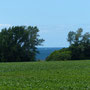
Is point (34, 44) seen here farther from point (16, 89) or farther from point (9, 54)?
point (16, 89)

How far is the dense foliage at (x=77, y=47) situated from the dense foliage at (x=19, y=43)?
19.2ft

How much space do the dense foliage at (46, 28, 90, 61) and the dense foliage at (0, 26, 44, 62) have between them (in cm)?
586

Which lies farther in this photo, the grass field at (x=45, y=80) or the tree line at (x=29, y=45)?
the tree line at (x=29, y=45)

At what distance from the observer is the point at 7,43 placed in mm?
53906

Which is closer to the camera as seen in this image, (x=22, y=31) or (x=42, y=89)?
(x=42, y=89)

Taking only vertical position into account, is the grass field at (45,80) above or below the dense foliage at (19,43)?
below

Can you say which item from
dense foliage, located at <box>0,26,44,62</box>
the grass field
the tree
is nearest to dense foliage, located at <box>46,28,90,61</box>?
the tree

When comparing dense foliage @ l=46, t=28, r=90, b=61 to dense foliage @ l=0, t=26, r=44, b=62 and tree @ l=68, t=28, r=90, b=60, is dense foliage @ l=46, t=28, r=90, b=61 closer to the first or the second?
tree @ l=68, t=28, r=90, b=60

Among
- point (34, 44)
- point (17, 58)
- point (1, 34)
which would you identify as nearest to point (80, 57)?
point (34, 44)

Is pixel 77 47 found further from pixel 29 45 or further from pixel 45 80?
pixel 45 80

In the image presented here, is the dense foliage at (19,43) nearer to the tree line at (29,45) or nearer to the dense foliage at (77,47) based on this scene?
the tree line at (29,45)

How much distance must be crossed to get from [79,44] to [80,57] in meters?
3.98

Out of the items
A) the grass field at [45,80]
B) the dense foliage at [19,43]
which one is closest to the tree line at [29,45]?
the dense foliage at [19,43]

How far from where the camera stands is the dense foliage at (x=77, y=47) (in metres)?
54.4
